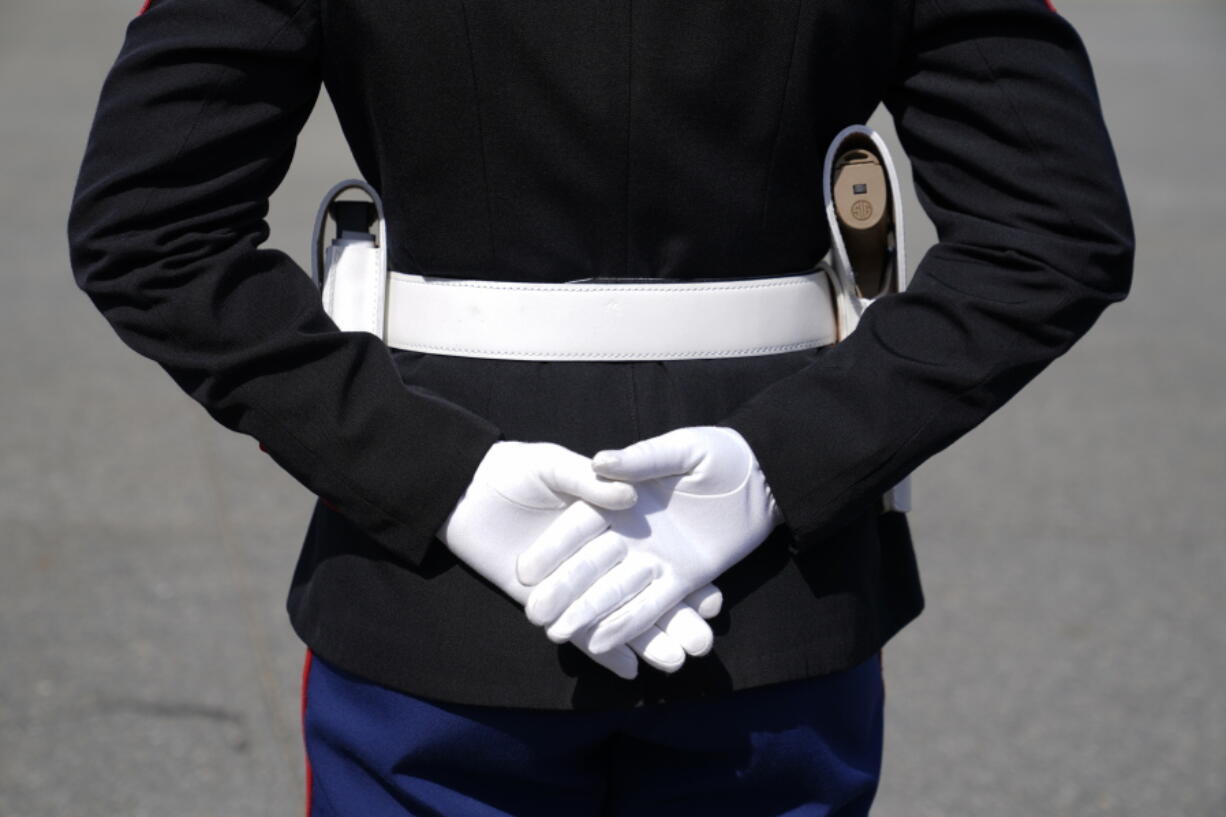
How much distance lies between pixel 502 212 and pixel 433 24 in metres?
0.16

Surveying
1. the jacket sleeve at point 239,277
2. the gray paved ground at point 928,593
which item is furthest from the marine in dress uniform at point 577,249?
the gray paved ground at point 928,593

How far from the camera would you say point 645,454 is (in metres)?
1.23

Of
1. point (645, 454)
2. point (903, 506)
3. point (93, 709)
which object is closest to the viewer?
point (645, 454)

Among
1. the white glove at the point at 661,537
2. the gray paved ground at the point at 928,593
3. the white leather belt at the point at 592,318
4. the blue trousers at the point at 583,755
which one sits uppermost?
the white leather belt at the point at 592,318

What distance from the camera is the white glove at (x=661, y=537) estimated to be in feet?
4.04

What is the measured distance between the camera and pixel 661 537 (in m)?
1.28

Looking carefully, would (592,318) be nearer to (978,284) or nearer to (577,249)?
(577,249)

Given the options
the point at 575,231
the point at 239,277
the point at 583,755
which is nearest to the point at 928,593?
the point at 583,755

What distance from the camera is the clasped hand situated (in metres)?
1.23

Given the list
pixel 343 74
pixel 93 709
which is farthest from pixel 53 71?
pixel 343 74

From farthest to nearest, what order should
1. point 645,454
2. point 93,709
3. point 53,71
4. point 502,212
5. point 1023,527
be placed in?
point 53,71 → point 1023,527 → point 93,709 → point 502,212 → point 645,454

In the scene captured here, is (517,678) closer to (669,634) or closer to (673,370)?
(669,634)

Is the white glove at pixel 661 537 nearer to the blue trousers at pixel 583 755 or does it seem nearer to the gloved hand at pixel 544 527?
the gloved hand at pixel 544 527

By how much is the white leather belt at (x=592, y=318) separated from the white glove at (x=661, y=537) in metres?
0.11
